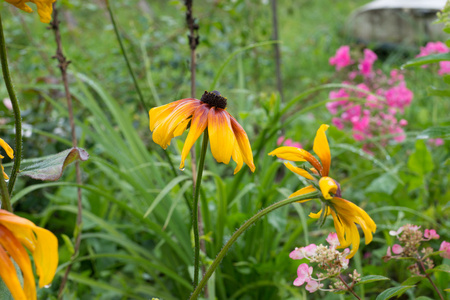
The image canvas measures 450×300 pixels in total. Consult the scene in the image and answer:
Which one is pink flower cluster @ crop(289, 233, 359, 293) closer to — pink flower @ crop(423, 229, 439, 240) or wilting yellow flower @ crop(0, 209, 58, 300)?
pink flower @ crop(423, 229, 439, 240)

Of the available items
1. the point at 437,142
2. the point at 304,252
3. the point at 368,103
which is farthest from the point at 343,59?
the point at 304,252

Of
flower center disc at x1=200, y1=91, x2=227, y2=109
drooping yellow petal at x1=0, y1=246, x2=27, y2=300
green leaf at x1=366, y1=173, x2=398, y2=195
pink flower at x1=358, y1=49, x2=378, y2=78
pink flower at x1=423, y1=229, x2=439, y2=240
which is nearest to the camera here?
drooping yellow petal at x1=0, y1=246, x2=27, y2=300

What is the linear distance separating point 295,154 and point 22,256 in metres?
0.37

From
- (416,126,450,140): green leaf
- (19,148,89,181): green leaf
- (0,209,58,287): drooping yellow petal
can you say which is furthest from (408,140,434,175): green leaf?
(0,209,58,287): drooping yellow petal

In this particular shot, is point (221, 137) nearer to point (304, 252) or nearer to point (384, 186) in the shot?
point (304, 252)

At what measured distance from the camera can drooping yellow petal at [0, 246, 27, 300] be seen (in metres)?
0.40

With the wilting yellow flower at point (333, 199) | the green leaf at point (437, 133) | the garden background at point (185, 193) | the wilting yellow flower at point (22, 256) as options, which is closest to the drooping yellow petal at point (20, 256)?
the wilting yellow flower at point (22, 256)

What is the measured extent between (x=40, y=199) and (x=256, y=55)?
4.87 ft

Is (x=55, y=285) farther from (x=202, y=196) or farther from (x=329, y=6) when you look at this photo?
(x=329, y=6)

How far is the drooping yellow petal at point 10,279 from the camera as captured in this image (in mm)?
397

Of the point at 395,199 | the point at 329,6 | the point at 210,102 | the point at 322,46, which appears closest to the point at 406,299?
the point at 395,199

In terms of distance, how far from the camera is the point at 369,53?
84.5 inches

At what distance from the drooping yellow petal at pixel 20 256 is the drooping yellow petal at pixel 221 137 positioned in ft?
0.82

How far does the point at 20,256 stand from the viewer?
42 cm
